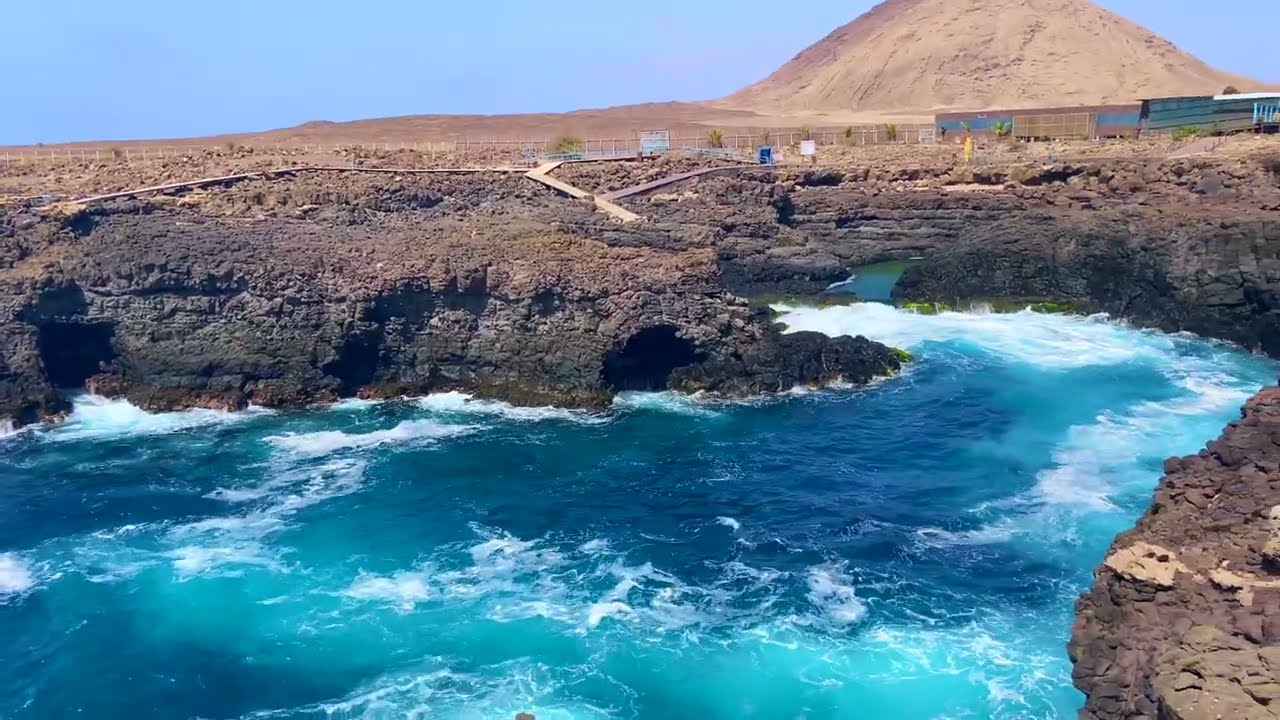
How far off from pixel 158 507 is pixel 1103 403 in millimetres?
36417

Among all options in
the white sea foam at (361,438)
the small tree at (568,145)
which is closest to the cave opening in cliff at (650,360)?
the white sea foam at (361,438)

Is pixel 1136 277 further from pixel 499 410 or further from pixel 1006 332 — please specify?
pixel 499 410

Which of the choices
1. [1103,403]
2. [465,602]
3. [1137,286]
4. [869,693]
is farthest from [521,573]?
[1137,286]

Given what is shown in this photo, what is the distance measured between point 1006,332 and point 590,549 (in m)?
33.2

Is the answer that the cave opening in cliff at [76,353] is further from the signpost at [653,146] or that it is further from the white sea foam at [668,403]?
the signpost at [653,146]

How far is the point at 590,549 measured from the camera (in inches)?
1192

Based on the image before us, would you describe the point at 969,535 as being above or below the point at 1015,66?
below

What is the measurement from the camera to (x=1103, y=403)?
1665 inches

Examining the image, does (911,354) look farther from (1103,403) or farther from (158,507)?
(158,507)

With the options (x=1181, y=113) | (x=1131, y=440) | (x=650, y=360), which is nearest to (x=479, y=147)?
(x=650, y=360)

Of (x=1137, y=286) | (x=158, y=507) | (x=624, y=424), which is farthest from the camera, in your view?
(x=1137, y=286)

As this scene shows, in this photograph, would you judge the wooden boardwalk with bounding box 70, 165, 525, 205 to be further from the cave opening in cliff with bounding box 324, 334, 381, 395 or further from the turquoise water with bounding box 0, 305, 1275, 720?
the cave opening in cliff with bounding box 324, 334, 381, 395

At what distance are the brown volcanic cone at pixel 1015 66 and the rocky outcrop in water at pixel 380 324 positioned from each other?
135 meters

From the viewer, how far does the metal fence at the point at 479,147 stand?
244ft
